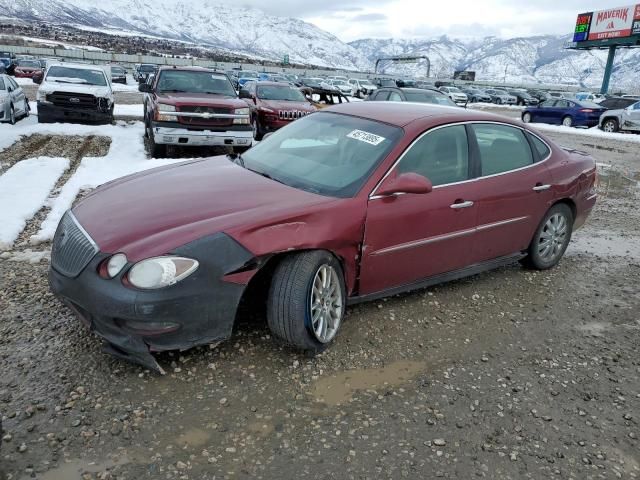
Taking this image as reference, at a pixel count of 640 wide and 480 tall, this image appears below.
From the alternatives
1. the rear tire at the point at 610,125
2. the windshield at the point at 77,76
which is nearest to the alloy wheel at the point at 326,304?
the windshield at the point at 77,76

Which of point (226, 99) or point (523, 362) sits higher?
point (226, 99)

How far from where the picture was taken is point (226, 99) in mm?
10086

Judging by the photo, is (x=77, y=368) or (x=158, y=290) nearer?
(x=158, y=290)

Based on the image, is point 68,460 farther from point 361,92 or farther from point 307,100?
point 361,92

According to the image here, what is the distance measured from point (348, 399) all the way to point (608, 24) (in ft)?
197

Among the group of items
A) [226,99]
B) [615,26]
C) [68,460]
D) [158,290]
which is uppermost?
[615,26]

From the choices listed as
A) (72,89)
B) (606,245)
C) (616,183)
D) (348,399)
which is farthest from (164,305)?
(72,89)

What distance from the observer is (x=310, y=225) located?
10.9ft

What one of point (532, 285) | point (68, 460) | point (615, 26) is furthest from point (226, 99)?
point (615, 26)

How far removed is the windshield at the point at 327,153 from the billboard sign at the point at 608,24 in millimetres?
56775

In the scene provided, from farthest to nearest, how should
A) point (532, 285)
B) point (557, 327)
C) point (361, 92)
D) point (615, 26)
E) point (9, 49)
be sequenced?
point (9, 49) → point (615, 26) → point (361, 92) → point (532, 285) → point (557, 327)

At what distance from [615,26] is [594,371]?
58.2 meters

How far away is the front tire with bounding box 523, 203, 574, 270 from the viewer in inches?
198

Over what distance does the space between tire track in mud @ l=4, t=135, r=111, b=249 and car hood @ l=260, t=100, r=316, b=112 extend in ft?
12.8
